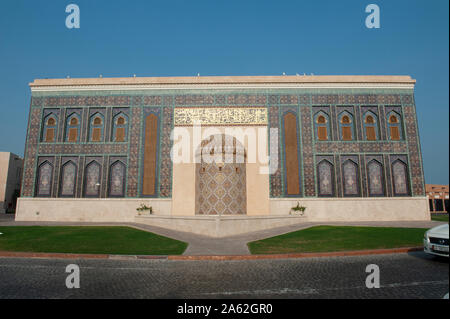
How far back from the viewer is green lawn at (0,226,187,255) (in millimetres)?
9289

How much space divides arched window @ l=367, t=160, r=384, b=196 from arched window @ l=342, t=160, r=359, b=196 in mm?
924

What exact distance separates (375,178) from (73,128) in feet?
75.7

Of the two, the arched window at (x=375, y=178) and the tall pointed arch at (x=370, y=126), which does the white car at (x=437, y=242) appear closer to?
the arched window at (x=375, y=178)

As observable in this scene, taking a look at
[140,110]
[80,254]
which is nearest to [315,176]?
[140,110]

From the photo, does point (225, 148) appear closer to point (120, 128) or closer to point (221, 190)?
point (221, 190)

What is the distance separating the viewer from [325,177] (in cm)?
1950

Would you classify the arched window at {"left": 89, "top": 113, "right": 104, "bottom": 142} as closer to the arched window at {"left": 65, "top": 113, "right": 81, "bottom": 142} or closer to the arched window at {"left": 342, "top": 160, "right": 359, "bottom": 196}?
the arched window at {"left": 65, "top": 113, "right": 81, "bottom": 142}

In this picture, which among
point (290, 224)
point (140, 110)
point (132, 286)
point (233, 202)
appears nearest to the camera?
point (132, 286)

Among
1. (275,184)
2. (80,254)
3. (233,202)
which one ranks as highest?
(275,184)

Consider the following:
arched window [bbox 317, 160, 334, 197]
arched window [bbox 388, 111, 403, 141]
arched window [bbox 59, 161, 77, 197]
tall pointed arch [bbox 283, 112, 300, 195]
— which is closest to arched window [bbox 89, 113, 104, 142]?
arched window [bbox 59, 161, 77, 197]

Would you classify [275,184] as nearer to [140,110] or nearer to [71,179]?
[140,110]

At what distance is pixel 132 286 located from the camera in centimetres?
515

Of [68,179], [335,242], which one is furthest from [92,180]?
[335,242]

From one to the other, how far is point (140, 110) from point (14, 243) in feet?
41.1
